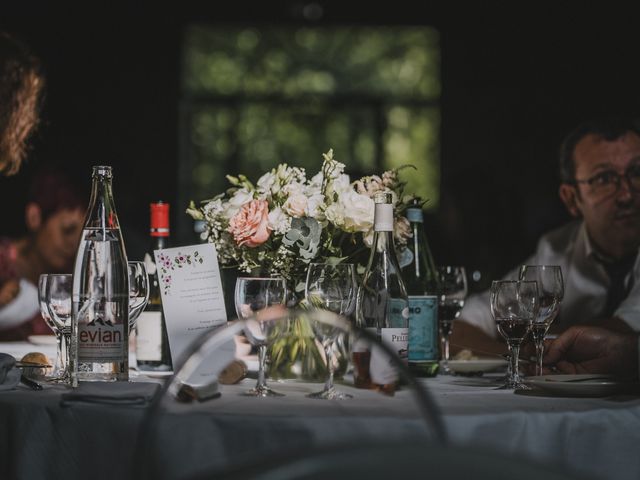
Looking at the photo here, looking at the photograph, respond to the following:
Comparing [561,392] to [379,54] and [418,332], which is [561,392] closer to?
[418,332]

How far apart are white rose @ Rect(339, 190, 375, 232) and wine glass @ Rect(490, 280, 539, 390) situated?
23cm

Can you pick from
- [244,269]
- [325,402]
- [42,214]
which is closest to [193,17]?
[42,214]

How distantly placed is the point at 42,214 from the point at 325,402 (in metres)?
3.08

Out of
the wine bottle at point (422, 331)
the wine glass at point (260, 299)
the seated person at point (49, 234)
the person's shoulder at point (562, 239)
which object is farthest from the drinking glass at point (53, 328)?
the seated person at point (49, 234)

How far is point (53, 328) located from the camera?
142 centimetres

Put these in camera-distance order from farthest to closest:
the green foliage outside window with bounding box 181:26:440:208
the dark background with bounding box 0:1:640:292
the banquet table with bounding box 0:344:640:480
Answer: the green foliage outside window with bounding box 181:26:440:208 → the dark background with bounding box 0:1:640:292 → the banquet table with bounding box 0:344:640:480

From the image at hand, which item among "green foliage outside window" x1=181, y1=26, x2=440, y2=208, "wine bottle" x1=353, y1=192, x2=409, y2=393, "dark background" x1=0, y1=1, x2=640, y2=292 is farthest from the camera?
"green foliage outside window" x1=181, y1=26, x2=440, y2=208

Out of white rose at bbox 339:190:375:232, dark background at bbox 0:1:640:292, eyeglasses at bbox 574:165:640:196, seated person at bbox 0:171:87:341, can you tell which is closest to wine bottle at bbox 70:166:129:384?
white rose at bbox 339:190:375:232

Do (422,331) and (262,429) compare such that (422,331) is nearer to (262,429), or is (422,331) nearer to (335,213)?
(335,213)

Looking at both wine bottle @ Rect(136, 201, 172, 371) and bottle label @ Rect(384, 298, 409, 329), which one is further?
wine bottle @ Rect(136, 201, 172, 371)

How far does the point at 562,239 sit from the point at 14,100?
6.05ft

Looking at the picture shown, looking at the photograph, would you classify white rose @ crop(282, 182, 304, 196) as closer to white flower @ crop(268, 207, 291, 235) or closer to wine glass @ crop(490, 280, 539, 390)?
white flower @ crop(268, 207, 291, 235)

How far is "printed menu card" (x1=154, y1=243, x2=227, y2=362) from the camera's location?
1410 millimetres

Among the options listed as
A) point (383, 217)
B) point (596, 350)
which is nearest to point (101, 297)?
point (383, 217)
